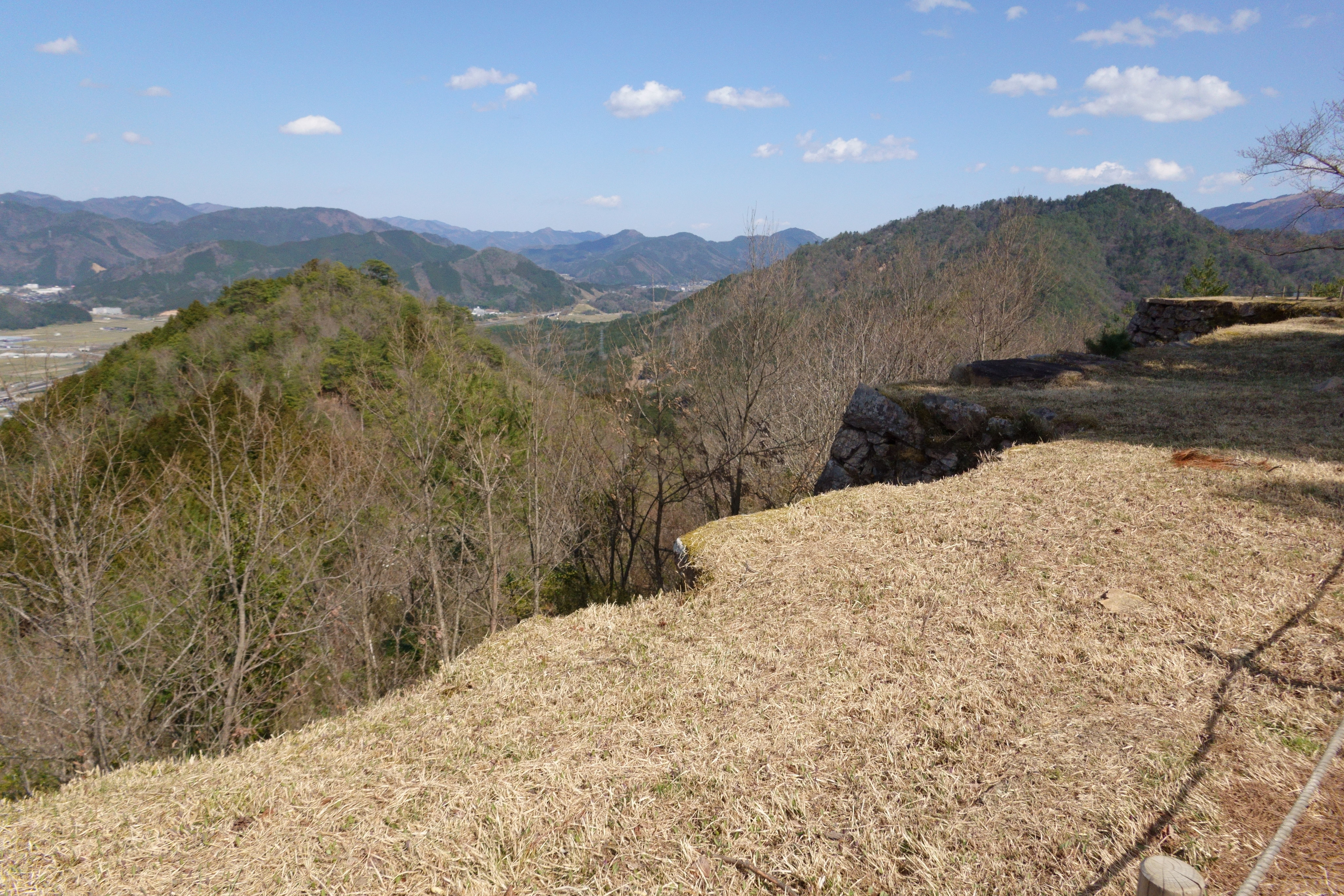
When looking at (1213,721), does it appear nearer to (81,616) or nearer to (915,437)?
(915,437)

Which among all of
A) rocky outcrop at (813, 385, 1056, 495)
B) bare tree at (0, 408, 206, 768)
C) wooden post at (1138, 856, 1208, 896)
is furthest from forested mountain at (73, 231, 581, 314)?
wooden post at (1138, 856, 1208, 896)

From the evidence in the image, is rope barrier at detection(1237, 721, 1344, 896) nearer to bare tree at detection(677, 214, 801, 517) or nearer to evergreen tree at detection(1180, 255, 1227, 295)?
bare tree at detection(677, 214, 801, 517)

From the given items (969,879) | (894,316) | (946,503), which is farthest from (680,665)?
(894,316)

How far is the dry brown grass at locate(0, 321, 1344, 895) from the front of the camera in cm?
272

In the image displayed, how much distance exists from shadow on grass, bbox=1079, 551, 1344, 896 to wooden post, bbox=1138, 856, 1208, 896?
626 mm

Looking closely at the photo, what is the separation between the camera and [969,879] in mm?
2500

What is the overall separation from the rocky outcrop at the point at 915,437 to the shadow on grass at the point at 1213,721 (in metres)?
4.70

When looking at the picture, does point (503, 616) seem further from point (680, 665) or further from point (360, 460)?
point (680, 665)

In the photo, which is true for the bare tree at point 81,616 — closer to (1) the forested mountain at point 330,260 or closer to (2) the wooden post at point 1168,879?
(2) the wooden post at point 1168,879

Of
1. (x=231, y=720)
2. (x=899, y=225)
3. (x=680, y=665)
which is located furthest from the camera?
(x=899, y=225)

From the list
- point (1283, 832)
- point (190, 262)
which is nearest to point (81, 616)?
point (1283, 832)

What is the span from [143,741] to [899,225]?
8318 centimetres

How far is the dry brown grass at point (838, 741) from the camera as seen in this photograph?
2.72 metres

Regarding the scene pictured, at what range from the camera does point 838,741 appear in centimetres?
345
